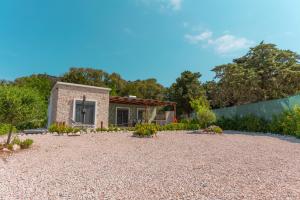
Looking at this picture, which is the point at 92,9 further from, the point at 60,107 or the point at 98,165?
the point at 98,165

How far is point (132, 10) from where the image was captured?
13125 millimetres

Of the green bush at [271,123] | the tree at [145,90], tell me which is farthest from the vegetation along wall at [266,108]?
the tree at [145,90]

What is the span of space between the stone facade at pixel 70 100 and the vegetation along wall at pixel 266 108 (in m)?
10.1

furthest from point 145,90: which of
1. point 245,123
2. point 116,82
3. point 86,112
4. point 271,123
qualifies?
point 271,123

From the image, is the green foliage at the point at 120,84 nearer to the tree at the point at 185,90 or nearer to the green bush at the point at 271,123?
the tree at the point at 185,90

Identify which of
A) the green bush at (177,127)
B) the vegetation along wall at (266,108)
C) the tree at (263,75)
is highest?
the tree at (263,75)

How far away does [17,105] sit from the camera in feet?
23.2

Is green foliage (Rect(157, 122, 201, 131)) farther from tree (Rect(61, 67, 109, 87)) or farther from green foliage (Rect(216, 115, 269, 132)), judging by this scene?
tree (Rect(61, 67, 109, 87))

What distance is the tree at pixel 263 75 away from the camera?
15.7 meters

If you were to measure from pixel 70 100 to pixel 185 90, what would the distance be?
16113 mm

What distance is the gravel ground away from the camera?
328 centimetres

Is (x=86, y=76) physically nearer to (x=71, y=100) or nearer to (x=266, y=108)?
(x=71, y=100)

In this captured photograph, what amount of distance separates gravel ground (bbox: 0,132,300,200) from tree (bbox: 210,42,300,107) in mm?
10542

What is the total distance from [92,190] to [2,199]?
4.10ft
